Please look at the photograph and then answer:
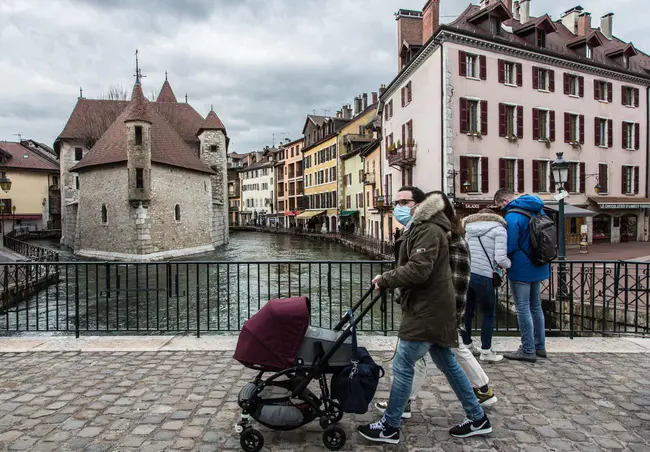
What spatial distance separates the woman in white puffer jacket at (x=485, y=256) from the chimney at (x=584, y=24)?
1314 inches

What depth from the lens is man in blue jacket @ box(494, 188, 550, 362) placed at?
5.07 metres

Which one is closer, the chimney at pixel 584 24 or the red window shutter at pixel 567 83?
the red window shutter at pixel 567 83

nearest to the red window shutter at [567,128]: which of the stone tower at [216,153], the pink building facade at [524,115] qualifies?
the pink building facade at [524,115]

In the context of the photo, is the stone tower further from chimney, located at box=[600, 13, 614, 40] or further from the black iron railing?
chimney, located at box=[600, 13, 614, 40]

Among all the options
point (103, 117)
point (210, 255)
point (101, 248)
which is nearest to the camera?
point (101, 248)

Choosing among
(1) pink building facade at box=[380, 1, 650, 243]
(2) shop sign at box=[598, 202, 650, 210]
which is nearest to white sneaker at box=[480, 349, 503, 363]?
(1) pink building facade at box=[380, 1, 650, 243]

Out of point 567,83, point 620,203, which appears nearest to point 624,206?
point 620,203

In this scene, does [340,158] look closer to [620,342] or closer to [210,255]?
[210,255]

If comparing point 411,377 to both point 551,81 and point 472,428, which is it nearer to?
point 472,428

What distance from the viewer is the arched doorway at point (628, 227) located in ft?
102

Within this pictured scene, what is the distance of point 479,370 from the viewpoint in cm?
399

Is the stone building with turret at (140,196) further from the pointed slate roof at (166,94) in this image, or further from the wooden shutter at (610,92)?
the wooden shutter at (610,92)

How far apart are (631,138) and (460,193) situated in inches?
639

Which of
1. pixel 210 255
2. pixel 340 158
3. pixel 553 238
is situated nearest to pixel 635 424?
pixel 553 238
